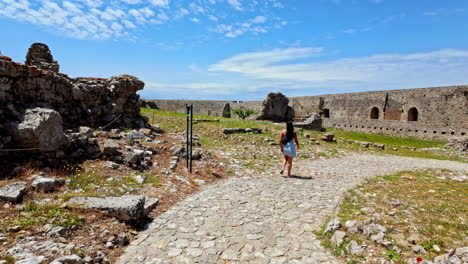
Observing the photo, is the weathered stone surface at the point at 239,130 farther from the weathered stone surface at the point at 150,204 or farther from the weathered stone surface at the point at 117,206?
the weathered stone surface at the point at 117,206

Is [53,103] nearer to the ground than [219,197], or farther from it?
farther from it

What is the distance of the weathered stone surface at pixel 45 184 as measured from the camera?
Result: 501 cm

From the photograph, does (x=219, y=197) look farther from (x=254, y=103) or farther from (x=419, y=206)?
(x=254, y=103)

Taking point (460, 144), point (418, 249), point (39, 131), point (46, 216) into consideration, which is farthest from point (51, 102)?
point (460, 144)

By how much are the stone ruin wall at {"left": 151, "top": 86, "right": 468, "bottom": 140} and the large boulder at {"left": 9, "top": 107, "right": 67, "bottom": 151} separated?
120ft

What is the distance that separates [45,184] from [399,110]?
3977 centimetres

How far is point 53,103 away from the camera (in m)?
9.05

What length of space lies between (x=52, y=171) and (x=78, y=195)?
1643mm

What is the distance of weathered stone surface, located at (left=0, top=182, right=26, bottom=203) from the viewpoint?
438 centimetres

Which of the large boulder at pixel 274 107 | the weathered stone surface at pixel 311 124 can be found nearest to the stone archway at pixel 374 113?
the large boulder at pixel 274 107

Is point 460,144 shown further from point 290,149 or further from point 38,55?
point 38,55

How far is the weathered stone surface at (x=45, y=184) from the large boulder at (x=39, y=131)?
143 cm

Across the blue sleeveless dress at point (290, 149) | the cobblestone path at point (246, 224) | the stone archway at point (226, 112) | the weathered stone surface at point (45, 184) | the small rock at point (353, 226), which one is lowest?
the cobblestone path at point (246, 224)

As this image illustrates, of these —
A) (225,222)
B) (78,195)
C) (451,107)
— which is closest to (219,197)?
(225,222)
